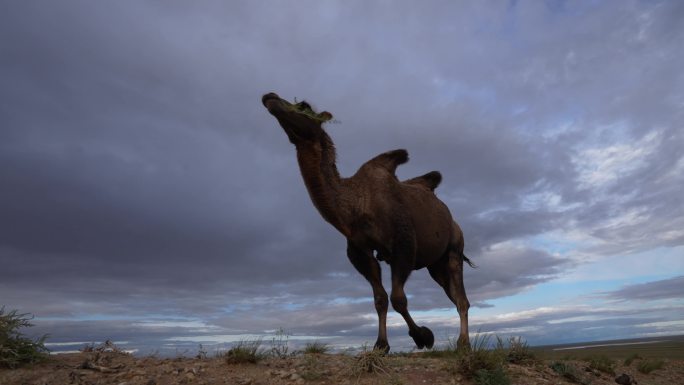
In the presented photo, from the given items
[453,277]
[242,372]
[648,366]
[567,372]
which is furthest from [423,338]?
[648,366]

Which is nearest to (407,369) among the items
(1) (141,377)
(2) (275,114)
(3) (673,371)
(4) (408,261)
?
(4) (408,261)

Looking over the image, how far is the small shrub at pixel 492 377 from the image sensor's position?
21.9 feet

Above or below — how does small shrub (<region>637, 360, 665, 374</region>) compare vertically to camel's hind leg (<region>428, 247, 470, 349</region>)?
below

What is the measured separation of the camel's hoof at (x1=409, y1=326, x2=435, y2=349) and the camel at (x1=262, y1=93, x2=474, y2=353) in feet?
0.06

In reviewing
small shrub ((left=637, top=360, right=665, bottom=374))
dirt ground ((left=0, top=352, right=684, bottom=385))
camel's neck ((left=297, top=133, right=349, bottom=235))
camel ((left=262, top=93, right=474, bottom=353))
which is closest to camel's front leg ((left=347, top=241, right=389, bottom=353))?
camel ((left=262, top=93, right=474, bottom=353))

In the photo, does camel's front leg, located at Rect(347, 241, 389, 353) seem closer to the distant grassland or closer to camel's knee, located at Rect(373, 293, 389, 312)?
camel's knee, located at Rect(373, 293, 389, 312)

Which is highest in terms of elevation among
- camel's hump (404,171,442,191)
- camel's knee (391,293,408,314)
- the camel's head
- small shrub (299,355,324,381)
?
camel's hump (404,171,442,191)

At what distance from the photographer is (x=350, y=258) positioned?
9469mm

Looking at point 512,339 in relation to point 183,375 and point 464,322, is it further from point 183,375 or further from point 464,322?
point 183,375

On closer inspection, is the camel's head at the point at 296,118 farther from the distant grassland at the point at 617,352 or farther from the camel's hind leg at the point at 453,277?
the distant grassland at the point at 617,352

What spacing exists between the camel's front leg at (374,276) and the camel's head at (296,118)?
2.23 m

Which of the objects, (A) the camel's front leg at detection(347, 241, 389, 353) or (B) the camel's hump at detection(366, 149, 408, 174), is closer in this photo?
(A) the camel's front leg at detection(347, 241, 389, 353)

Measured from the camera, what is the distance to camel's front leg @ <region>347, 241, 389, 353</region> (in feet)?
28.8

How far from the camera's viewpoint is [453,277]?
1089cm
